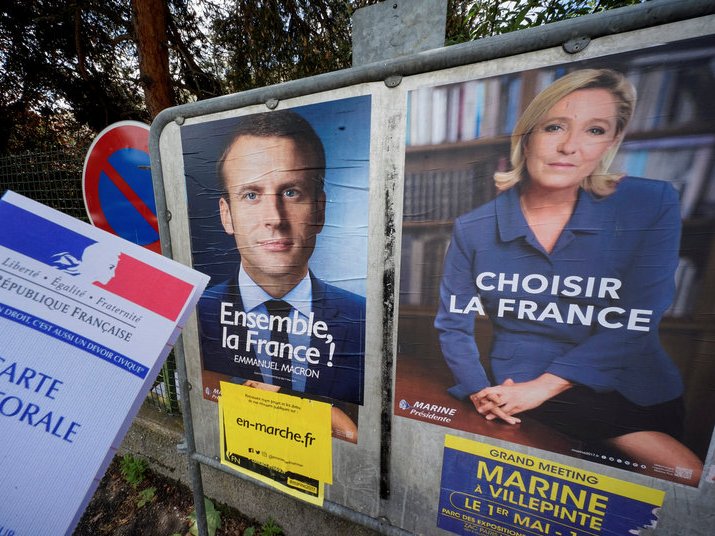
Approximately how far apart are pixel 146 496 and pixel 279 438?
1.82 meters

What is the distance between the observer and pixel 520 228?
0.96 m

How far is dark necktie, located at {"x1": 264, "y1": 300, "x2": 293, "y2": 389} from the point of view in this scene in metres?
1.31

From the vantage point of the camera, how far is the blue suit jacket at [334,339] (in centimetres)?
121

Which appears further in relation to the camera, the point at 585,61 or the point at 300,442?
the point at 300,442

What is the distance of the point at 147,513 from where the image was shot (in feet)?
7.48

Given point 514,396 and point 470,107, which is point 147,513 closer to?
point 514,396

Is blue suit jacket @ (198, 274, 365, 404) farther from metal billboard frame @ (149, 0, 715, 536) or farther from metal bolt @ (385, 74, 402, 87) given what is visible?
metal bolt @ (385, 74, 402, 87)

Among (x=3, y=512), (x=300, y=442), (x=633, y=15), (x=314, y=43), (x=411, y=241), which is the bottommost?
(x=300, y=442)

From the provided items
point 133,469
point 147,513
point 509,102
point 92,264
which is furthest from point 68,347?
point 133,469

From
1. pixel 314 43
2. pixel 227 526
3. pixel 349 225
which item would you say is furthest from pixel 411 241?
pixel 314 43

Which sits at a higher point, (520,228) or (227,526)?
(520,228)

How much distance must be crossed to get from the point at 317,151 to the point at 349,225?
11.4 inches

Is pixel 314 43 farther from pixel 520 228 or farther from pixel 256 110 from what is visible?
pixel 520 228

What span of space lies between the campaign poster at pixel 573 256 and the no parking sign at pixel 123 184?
1.38m
